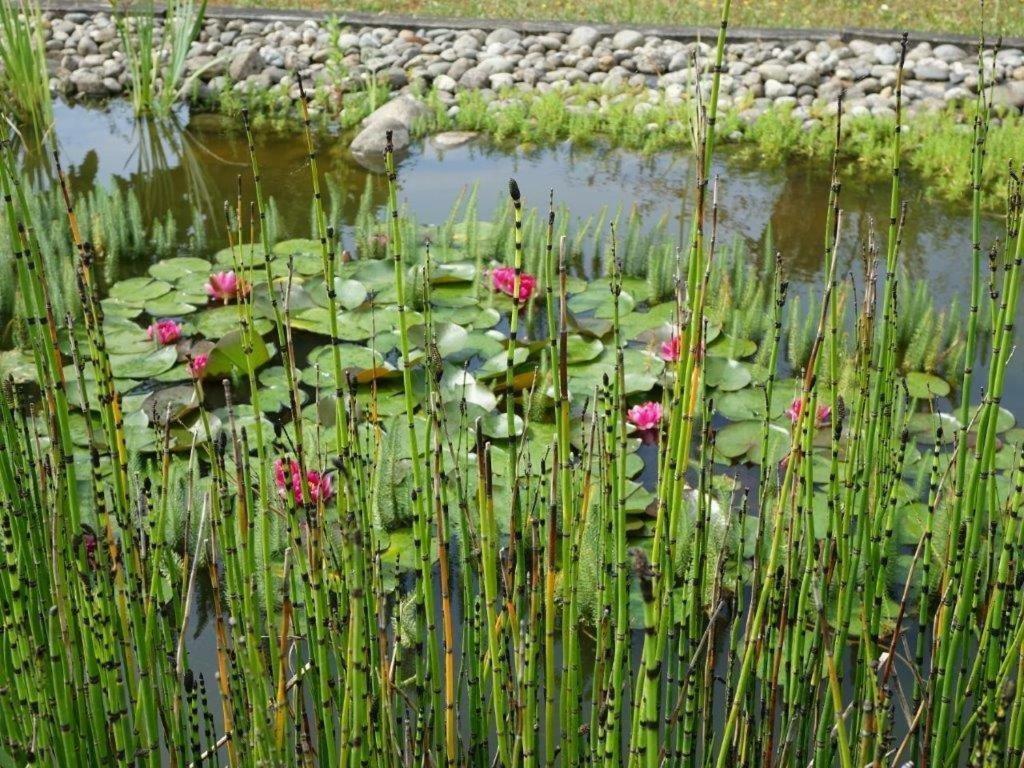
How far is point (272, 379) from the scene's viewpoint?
2602 millimetres

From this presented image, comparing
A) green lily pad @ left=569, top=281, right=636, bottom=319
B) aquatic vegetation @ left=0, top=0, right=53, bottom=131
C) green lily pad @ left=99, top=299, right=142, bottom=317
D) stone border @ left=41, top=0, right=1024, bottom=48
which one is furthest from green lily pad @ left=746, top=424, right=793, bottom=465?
stone border @ left=41, top=0, right=1024, bottom=48

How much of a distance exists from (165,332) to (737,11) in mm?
4858

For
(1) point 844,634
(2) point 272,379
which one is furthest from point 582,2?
(1) point 844,634

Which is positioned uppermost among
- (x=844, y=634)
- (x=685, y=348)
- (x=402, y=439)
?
(x=685, y=348)

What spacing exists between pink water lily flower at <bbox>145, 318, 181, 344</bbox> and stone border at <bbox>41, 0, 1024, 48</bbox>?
10.6 ft

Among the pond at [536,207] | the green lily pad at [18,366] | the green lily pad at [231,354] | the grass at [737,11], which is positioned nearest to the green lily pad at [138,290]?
the pond at [536,207]

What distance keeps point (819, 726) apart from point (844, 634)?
Result: 12cm

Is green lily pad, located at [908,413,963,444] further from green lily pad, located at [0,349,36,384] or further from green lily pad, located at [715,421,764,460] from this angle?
green lily pad, located at [0,349,36,384]

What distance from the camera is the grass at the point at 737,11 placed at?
6047 millimetres

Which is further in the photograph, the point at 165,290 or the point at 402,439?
the point at 165,290

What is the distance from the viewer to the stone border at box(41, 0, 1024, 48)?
5434 millimetres

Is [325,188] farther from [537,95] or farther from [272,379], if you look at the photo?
[272,379]

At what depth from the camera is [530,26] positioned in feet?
19.4

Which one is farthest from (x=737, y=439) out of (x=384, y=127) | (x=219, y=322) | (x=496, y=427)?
(x=384, y=127)
